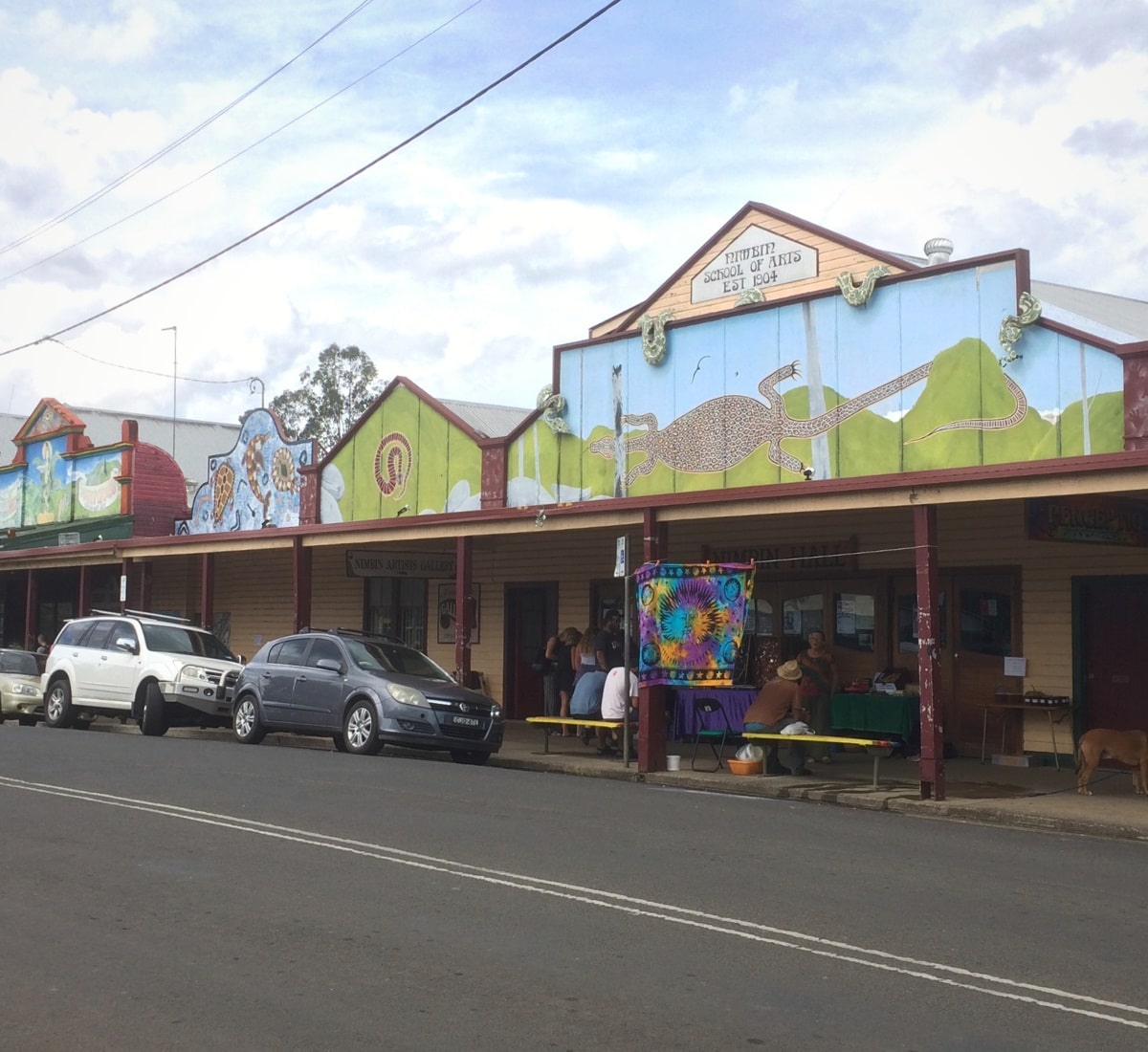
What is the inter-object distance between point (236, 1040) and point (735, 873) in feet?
14.6

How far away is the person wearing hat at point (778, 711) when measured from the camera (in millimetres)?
16203

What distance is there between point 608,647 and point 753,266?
5.91 metres

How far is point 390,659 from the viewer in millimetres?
18469

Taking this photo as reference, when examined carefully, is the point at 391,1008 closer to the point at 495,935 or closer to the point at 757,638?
the point at 495,935

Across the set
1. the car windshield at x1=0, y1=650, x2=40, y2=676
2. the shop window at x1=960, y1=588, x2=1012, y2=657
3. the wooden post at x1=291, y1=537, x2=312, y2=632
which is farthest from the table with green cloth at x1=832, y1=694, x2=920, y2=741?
the car windshield at x1=0, y1=650, x2=40, y2=676

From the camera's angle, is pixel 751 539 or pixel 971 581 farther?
pixel 751 539

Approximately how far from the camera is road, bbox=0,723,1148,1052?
5.87m

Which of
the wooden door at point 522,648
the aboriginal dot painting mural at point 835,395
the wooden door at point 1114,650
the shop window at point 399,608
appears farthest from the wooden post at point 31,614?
the wooden door at point 1114,650

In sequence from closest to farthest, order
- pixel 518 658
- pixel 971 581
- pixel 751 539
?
pixel 971 581 → pixel 751 539 → pixel 518 658

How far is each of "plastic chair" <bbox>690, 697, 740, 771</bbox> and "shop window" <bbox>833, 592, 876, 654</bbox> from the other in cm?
191

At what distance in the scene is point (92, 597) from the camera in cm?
3516

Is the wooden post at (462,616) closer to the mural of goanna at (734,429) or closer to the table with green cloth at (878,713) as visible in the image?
the mural of goanna at (734,429)

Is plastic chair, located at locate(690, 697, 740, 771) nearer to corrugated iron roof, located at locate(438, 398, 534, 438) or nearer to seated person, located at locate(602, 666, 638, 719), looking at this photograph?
seated person, located at locate(602, 666, 638, 719)

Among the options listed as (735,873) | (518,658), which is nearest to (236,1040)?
(735,873)
